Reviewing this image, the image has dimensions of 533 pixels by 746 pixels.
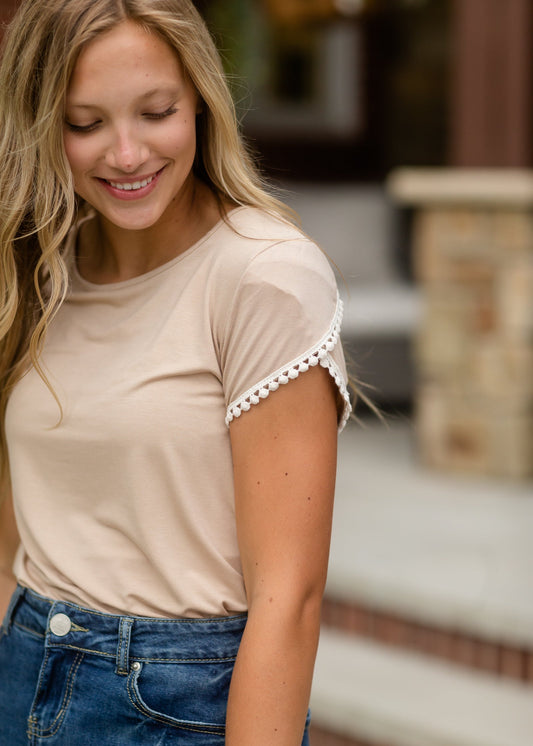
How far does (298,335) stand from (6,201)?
0.40 meters

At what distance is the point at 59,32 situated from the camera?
43.4 inches

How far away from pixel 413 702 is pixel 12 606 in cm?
166

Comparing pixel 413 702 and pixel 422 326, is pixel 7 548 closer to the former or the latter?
pixel 413 702

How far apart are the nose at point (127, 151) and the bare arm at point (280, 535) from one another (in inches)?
11.6

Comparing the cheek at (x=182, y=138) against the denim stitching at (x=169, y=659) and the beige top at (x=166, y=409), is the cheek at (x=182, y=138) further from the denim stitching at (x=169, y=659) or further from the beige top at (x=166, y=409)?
the denim stitching at (x=169, y=659)

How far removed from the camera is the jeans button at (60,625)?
1195mm

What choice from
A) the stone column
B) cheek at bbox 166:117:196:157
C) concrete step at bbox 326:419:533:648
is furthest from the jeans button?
the stone column

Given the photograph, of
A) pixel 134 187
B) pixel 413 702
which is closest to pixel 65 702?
pixel 134 187

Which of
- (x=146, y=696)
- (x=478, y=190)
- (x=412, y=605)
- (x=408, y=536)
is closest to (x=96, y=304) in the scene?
(x=146, y=696)

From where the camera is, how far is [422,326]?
3.96 metres

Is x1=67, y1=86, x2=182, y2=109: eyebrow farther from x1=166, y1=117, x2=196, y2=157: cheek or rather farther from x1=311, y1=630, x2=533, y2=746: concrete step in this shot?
x1=311, y1=630, x2=533, y2=746: concrete step

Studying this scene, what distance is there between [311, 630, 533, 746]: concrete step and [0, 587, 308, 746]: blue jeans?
1.56 m

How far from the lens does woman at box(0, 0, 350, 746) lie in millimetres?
1089

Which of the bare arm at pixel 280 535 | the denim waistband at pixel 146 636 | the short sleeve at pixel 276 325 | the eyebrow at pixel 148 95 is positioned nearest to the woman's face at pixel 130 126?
the eyebrow at pixel 148 95
